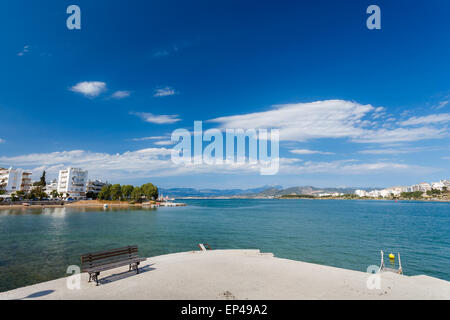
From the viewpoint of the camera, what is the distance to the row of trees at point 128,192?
125062 mm

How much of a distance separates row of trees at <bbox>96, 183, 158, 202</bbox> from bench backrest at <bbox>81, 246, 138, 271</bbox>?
125m

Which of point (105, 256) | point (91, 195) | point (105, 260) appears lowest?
point (91, 195)

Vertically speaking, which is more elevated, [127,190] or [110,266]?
[127,190]

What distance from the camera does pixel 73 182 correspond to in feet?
447

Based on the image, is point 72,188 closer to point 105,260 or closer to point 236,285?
point 105,260

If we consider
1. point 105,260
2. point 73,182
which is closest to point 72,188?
point 73,182

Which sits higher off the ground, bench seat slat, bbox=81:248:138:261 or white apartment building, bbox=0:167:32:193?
white apartment building, bbox=0:167:32:193

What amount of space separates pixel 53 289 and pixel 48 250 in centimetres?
1609

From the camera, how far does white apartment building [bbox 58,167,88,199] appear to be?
134000 mm

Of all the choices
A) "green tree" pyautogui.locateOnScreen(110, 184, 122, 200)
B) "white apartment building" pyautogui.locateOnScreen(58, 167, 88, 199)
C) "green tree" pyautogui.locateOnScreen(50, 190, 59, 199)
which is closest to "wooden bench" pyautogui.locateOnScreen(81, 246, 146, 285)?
"green tree" pyautogui.locateOnScreen(110, 184, 122, 200)

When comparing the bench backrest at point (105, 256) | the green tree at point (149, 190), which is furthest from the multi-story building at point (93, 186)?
the bench backrest at point (105, 256)

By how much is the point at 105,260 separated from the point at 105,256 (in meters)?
0.28

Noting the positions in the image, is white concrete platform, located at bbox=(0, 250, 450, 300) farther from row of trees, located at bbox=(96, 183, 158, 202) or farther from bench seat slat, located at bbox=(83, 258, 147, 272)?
row of trees, located at bbox=(96, 183, 158, 202)
